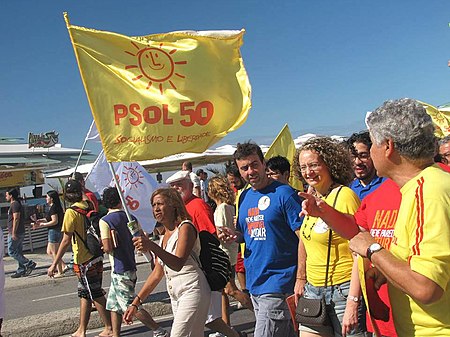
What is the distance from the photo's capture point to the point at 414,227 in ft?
6.30

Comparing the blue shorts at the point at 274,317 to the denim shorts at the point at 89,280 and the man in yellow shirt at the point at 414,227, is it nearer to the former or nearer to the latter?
the man in yellow shirt at the point at 414,227

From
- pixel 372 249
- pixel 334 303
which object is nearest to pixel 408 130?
pixel 372 249

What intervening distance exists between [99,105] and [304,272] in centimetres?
210

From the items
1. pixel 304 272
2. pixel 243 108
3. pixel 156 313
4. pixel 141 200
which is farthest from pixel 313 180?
pixel 141 200

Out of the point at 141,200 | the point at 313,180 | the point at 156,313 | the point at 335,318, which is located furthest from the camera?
the point at 141,200

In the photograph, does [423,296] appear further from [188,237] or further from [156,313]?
[156,313]

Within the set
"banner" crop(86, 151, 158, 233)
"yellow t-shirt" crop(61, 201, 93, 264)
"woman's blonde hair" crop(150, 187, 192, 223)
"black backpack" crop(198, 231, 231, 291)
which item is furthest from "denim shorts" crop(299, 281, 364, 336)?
"banner" crop(86, 151, 158, 233)

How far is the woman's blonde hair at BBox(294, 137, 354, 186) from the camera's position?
3.45m

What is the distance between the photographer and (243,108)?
16.6ft

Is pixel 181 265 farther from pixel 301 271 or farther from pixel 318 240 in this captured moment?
pixel 318 240

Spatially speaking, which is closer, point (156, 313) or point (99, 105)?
point (99, 105)

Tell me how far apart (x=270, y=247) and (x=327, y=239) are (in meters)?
0.79

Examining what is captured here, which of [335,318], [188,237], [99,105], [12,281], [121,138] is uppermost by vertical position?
[99,105]

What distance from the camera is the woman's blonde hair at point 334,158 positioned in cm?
345
